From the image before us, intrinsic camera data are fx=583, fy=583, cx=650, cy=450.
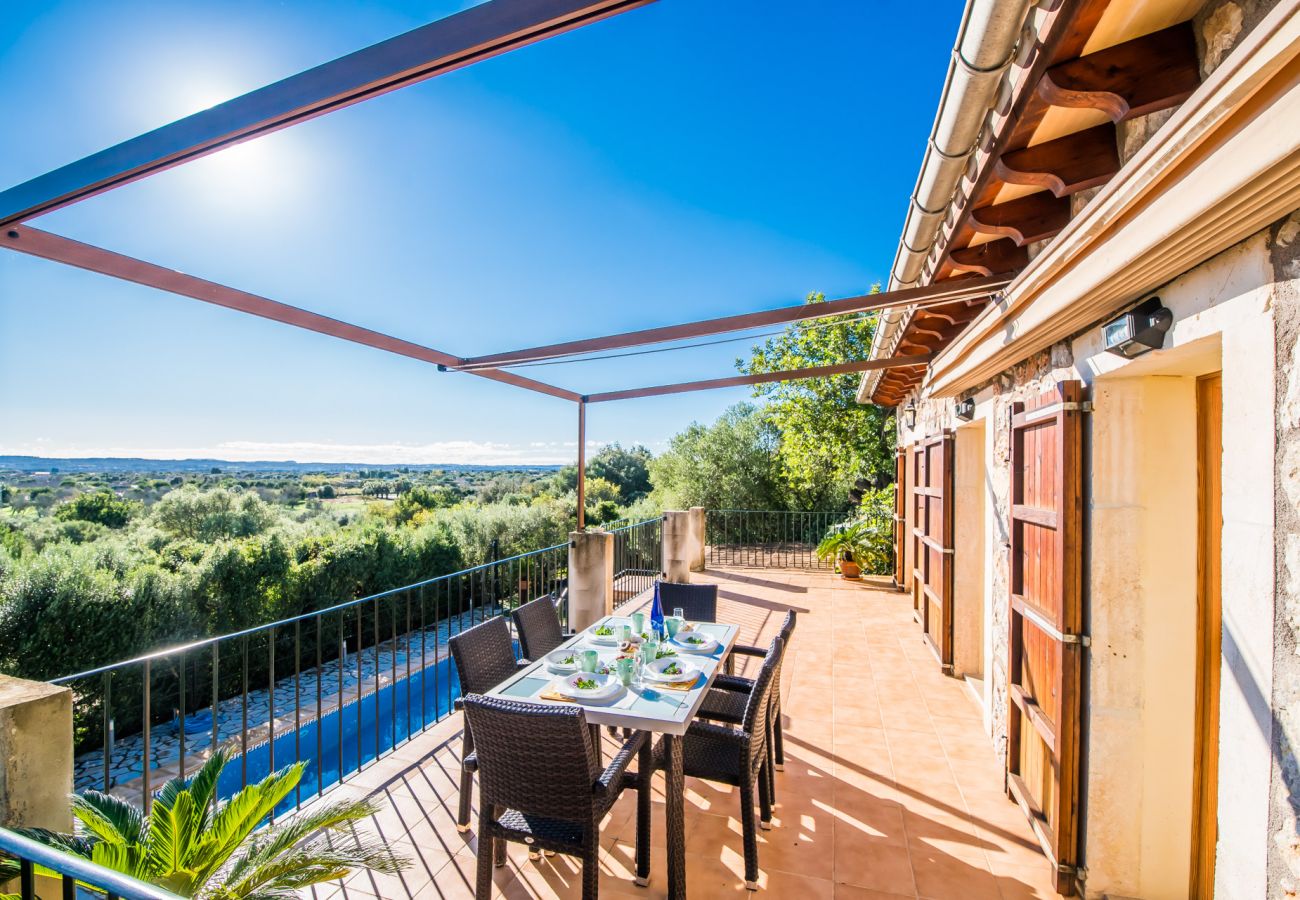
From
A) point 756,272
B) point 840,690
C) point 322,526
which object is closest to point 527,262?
point 756,272

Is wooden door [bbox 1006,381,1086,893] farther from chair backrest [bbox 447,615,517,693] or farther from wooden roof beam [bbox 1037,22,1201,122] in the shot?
chair backrest [bbox 447,615,517,693]

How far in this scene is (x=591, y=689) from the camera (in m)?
2.52

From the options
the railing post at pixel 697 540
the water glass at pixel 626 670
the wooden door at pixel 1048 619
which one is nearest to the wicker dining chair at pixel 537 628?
the water glass at pixel 626 670

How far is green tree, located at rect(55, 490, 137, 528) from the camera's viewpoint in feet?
60.0

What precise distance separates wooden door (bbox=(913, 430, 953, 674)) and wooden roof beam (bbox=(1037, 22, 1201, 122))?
11.2 ft

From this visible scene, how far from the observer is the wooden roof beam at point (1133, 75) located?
1.46 m

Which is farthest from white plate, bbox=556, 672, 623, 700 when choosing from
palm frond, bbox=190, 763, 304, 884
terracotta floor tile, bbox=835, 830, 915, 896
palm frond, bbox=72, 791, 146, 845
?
palm frond, bbox=72, 791, 146, 845

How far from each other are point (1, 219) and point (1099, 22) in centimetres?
283

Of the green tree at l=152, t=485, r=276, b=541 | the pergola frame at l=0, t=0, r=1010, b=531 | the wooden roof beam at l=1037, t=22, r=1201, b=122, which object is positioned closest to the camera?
the pergola frame at l=0, t=0, r=1010, b=531

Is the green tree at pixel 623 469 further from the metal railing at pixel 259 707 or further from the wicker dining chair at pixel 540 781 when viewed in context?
the wicker dining chair at pixel 540 781

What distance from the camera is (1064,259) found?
1.89 m

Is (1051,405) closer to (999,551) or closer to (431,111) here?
(999,551)

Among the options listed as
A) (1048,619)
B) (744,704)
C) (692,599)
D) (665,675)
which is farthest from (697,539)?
(1048,619)

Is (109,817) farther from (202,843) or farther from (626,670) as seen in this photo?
(626,670)
